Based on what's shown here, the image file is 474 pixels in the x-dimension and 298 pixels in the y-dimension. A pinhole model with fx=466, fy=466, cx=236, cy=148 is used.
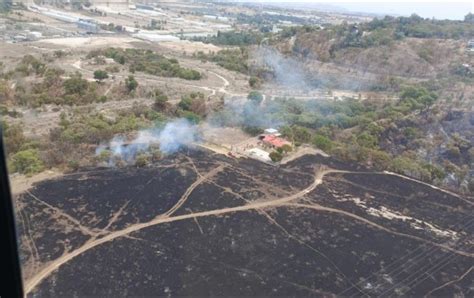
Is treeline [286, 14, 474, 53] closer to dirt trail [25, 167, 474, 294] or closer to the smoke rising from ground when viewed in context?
the smoke rising from ground

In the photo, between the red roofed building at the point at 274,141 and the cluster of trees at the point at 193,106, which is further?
the cluster of trees at the point at 193,106

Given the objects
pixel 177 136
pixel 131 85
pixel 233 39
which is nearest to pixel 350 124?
pixel 177 136

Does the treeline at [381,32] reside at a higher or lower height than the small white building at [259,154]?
higher

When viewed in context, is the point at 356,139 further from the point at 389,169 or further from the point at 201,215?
the point at 201,215

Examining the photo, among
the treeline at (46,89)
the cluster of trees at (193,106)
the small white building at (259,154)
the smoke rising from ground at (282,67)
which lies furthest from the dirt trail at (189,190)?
the smoke rising from ground at (282,67)

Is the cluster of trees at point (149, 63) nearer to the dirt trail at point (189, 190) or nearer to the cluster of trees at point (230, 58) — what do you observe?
the cluster of trees at point (230, 58)
